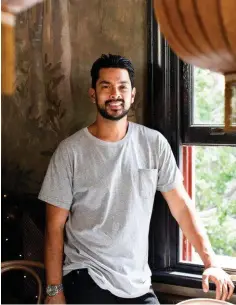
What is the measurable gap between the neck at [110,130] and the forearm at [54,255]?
0.48 meters

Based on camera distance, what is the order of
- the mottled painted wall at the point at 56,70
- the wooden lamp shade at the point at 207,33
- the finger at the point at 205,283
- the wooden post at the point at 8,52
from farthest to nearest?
the wooden post at the point at 8,52, the mottled painted wall at the point at 56,70, the finger at the point at 205,283, the wooden lamp shade at the point at 207,33

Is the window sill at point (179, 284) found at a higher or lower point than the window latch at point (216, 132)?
lower

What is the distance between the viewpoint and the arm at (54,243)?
7.29ft

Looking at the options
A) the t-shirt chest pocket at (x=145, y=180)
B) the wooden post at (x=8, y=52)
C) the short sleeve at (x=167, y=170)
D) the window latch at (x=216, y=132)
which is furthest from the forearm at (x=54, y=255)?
the wooden post at (x=8, y=52)

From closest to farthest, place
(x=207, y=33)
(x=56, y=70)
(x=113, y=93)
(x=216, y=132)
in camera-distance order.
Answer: (x=207, y=33) < (x=113, y=93) < (x=216, y=132) < (x=56, y=70)

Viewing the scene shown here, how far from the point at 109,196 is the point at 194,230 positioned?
1.42 ft

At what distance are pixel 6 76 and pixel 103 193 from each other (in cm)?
109

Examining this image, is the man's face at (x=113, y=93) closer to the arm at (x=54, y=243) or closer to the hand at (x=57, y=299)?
the arm at (x=54, y=243)

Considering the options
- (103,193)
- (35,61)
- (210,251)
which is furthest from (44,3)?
(210,251)

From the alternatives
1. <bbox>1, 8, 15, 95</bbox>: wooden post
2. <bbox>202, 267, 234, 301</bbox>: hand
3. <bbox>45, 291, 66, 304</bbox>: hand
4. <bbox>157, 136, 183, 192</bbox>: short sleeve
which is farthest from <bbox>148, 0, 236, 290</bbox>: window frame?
<bbox>1, 8, 15, 95</bbox>: wooden post

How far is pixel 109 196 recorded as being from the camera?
2.23m

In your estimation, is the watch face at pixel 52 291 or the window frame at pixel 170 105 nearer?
the watch face at pixel 52 291

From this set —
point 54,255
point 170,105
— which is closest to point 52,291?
point 54,255

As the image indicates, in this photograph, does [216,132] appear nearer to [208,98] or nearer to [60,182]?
[208,98]
